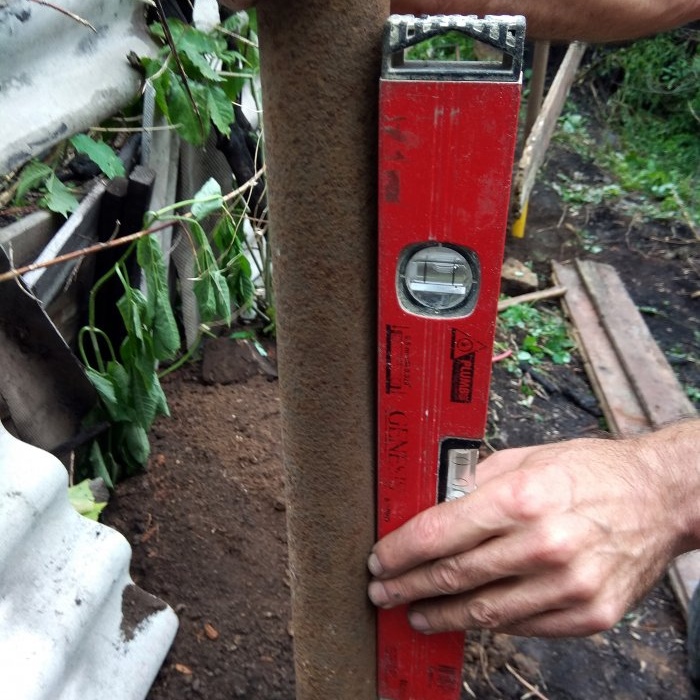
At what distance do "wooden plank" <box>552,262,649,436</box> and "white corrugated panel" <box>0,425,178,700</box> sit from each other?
67.4 inches

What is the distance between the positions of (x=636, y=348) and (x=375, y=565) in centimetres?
237

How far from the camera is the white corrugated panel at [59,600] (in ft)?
3.01

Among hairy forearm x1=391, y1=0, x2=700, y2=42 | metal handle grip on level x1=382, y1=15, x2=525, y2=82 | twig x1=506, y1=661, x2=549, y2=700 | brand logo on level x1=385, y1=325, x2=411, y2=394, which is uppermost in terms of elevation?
metal handle grip on level x1=382, y1=15, x2=525, y2=82

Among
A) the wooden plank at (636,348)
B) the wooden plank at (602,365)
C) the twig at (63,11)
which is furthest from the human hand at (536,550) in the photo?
the wooden plank at (636,348)

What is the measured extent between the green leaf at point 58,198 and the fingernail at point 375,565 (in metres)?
0.99

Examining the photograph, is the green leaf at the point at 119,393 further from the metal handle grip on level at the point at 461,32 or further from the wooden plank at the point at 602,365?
the wooden plank at the point at 602,365

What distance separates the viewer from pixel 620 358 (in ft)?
9.47

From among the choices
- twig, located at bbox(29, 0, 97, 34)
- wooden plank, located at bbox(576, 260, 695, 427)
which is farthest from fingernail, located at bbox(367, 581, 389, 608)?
wooden plank, located at bbox(576, 260, 695, 427)

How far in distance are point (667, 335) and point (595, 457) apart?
8.54ft

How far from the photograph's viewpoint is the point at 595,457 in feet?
2.95

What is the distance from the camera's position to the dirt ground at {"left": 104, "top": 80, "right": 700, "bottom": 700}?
1393 mm

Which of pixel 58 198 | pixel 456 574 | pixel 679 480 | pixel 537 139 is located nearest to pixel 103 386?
pixel 58 198

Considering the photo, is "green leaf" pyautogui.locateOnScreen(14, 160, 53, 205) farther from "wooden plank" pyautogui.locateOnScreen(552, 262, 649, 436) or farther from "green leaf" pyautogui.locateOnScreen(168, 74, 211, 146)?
"wooden plank" pyautogui.locateOnScreen(552, 262, 649, 436)

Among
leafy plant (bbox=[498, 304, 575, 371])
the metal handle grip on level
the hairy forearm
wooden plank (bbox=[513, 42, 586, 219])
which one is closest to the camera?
the metal handle grip on level
